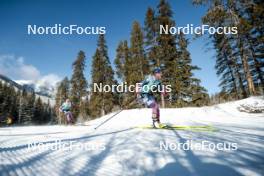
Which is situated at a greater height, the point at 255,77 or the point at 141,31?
the point at 141,31

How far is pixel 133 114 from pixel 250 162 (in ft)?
41.9

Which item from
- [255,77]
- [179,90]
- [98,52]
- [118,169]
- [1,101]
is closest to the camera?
A: [118,169]

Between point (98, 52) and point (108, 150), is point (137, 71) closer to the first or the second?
point (98, 52)

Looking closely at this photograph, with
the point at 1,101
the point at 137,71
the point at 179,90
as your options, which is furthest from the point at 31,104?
the point at 179,90

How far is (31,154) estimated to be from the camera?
3922mm
